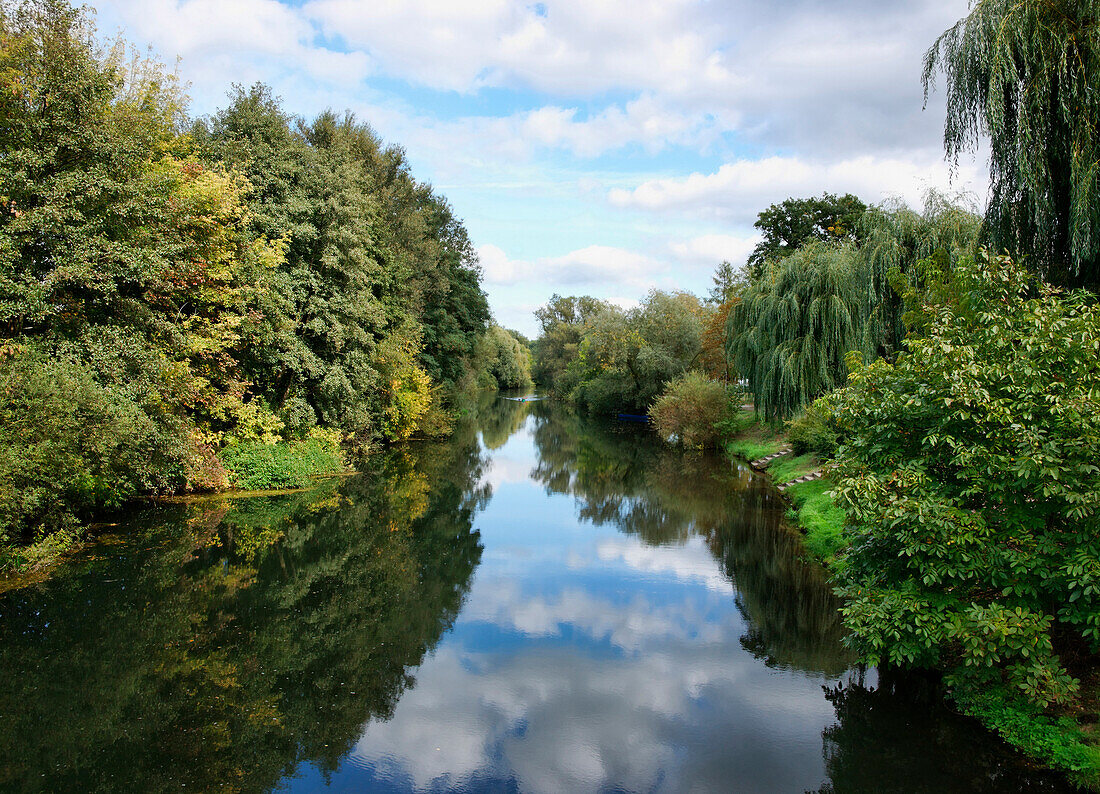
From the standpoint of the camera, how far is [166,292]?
56.1 feet

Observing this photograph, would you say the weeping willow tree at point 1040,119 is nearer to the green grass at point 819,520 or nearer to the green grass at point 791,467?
the green grass at point 819,520

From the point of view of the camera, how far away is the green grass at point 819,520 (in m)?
14.2

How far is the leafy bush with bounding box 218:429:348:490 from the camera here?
66.4 feet

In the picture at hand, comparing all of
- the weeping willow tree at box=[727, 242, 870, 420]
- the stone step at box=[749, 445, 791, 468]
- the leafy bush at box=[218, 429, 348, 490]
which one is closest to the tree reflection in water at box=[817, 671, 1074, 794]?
the weeping willow tree at box=[727, 242, 870, 420]

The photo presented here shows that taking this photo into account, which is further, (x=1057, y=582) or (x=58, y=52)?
(x=58, y=52)

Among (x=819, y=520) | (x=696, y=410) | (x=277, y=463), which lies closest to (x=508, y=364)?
(x=696, y=410)

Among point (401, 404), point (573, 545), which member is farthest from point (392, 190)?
point (573, 545)

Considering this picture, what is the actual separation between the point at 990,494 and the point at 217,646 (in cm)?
1035

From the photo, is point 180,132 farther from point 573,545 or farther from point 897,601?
point 897,601

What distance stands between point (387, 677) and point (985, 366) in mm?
8379

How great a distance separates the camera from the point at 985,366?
23.5 feet

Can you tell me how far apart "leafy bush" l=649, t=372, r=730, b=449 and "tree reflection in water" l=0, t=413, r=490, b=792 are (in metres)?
18.2

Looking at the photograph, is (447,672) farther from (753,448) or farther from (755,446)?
(755,446)

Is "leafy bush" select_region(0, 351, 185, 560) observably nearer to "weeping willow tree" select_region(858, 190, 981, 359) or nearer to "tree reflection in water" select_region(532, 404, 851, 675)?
"tree reflection in water" select_region(532, 404, 851, 675)
